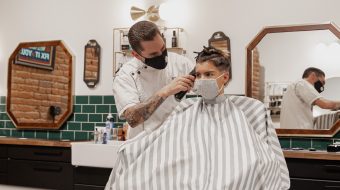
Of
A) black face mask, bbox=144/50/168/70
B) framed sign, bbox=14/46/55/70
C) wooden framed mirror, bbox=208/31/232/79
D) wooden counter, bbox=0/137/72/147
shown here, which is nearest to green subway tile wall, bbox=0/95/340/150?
wooden counter, bbox=0/137/72/147

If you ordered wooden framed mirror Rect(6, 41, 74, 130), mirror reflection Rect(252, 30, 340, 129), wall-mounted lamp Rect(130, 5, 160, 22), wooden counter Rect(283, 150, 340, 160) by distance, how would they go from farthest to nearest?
wooden framed mirror Rect(6, 41, 74, 130) < wall-mounted lamp Rect(130, 5, 160, 22) < mirror reflection Rect(252, 30, 340, 129) < wooden counter Rect(283, 150, 340, 160)

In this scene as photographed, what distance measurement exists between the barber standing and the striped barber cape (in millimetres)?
199

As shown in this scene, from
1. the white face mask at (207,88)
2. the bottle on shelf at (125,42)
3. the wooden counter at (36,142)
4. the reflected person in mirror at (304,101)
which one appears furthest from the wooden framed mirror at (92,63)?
the white face mask at (207,88)

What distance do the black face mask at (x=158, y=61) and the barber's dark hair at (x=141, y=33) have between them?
8cm

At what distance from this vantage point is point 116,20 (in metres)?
4.62

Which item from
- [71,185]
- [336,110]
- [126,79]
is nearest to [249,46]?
[336,110]

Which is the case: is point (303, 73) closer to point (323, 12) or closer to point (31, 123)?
point (323, 12)

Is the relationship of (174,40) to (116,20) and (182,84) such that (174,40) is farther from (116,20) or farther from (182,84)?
(182,84)

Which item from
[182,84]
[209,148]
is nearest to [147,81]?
[182,84]

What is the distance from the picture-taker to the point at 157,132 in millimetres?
2082

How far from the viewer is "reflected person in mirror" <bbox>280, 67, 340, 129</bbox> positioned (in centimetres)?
372

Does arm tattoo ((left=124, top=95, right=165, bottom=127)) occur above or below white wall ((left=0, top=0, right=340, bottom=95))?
below

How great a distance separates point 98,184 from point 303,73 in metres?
2.04

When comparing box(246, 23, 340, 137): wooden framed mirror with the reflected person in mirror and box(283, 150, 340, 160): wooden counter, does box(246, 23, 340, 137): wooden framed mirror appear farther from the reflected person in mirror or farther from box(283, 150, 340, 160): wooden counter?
box(283, 150, 340, 160): wooden counter
